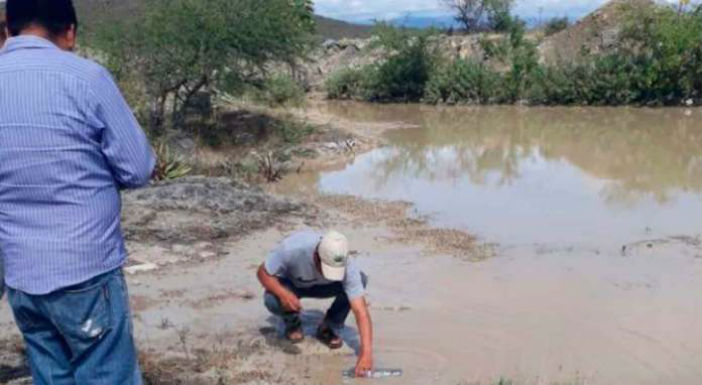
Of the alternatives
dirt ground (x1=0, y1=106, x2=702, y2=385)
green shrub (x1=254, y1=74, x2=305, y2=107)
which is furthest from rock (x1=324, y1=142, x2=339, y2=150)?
dirt ground (x1=0, y1=106, x2=702, y2=385)

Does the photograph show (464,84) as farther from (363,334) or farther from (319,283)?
(363,334)

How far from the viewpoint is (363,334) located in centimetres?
570

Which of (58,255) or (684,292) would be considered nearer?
(58,255)

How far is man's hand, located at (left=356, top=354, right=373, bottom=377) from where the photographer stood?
5.76 metres

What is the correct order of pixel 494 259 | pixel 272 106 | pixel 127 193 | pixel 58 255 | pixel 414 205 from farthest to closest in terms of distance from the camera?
1. pixel 272 106
2. pixel 414 205
3. pixel 127 193
4. pixel 494 259
5. pixel 58 255

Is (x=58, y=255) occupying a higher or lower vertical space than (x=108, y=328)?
higher

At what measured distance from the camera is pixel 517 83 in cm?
2706

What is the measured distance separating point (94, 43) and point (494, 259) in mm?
10789

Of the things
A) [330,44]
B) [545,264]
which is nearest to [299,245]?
[545,264]

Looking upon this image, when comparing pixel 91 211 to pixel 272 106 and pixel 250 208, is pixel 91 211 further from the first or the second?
pixel 272 106

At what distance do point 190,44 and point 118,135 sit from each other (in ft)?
48.5

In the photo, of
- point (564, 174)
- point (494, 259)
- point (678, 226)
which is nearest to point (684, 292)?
point (494, 259)

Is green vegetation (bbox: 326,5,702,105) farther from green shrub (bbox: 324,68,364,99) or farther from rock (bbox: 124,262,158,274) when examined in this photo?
rock (bbox: 124,262,158,274)

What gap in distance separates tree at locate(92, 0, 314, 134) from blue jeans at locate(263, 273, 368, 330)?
36.4ft
